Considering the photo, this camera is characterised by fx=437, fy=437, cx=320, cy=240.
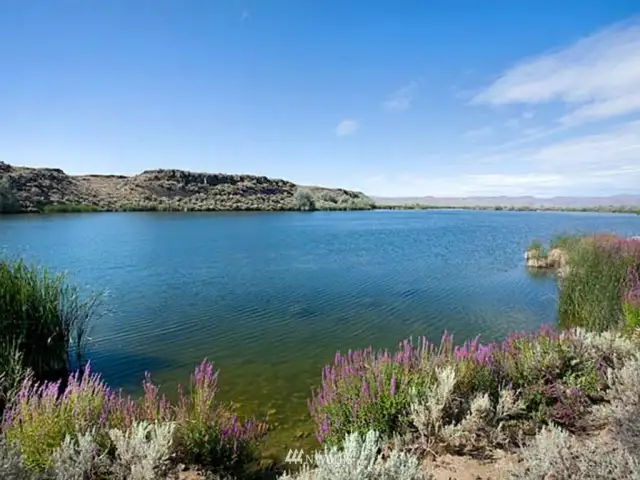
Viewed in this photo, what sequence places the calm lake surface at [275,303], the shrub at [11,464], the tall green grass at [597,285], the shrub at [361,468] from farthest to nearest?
the tall green grass at [597,285] < the calm lake surface at [275,303] < the shrub at [361,468] < the shrub at [11,464]

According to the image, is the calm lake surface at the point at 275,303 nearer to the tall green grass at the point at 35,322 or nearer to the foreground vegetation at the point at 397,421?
the tall green grass at the point at 35,322

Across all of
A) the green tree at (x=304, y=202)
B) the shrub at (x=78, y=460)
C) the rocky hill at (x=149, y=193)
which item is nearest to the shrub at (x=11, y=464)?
the shrub at (x=78, y=460)

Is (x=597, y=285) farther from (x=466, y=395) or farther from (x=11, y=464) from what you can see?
(x=11, y=464)

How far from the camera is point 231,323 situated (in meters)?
12.0

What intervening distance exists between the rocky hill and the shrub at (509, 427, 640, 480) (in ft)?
221

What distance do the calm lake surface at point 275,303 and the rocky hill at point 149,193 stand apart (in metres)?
45.0

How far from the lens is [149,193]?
8719 centimetres

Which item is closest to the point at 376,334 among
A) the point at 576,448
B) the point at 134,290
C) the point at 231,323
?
the point at 231,323

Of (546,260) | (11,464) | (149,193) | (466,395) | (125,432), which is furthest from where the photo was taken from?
(149,193)

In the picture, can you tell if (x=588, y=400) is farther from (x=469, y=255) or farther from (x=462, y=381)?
(x=469, y=255)

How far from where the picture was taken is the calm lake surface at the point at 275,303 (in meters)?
8.98

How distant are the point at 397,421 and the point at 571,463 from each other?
1759 millimetres

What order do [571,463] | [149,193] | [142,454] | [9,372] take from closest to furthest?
[571,463], [142,454], [9,372], [149,193]

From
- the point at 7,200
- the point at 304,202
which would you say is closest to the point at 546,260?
the point at 7,200
